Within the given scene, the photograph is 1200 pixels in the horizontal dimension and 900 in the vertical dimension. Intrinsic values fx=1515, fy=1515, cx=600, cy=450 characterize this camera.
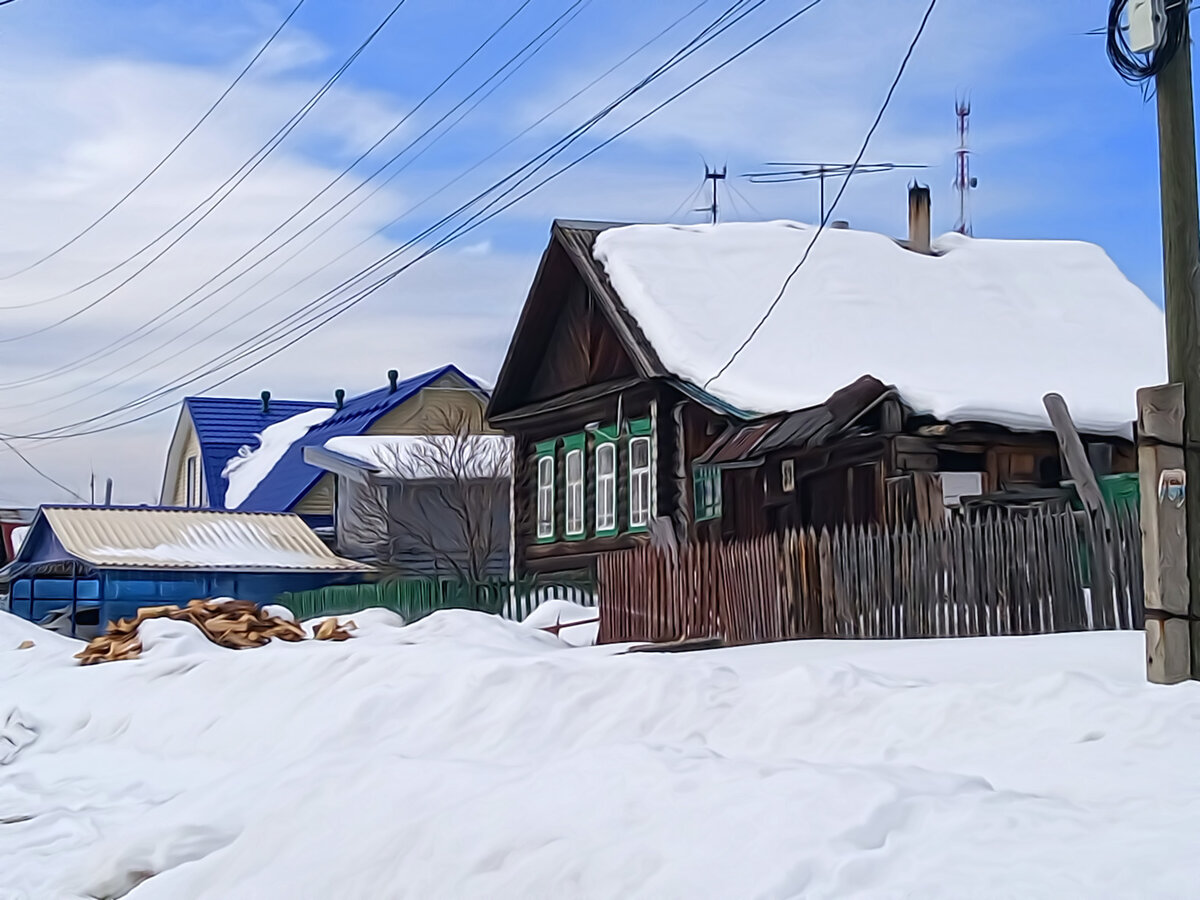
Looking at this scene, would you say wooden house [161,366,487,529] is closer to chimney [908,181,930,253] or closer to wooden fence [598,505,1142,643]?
chimney [908,181,930,253]

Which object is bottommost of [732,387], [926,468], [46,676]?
[46,676]

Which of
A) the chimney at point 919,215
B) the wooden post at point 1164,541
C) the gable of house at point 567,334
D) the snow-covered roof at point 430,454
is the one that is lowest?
the wooden post at point 1164,541

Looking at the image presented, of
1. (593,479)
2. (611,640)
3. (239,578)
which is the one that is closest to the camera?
(611,640)

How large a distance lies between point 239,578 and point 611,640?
21.1m

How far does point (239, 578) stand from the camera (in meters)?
36.0

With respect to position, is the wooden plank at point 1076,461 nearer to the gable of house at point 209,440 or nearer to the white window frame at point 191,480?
the gable of house at point 209,440

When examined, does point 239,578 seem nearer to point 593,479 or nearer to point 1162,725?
point 593,479

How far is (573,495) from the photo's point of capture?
89.0 ft

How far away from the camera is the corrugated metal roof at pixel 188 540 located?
116ft

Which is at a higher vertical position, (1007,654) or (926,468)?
(926,468)

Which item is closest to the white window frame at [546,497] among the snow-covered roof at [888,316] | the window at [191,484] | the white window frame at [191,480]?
the snow-covered roof at [888,316]

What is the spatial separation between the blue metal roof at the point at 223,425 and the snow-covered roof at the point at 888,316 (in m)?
30.0

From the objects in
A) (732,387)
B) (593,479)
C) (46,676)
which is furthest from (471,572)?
(46,676)

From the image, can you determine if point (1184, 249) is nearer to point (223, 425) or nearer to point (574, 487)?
point (574, 487)
